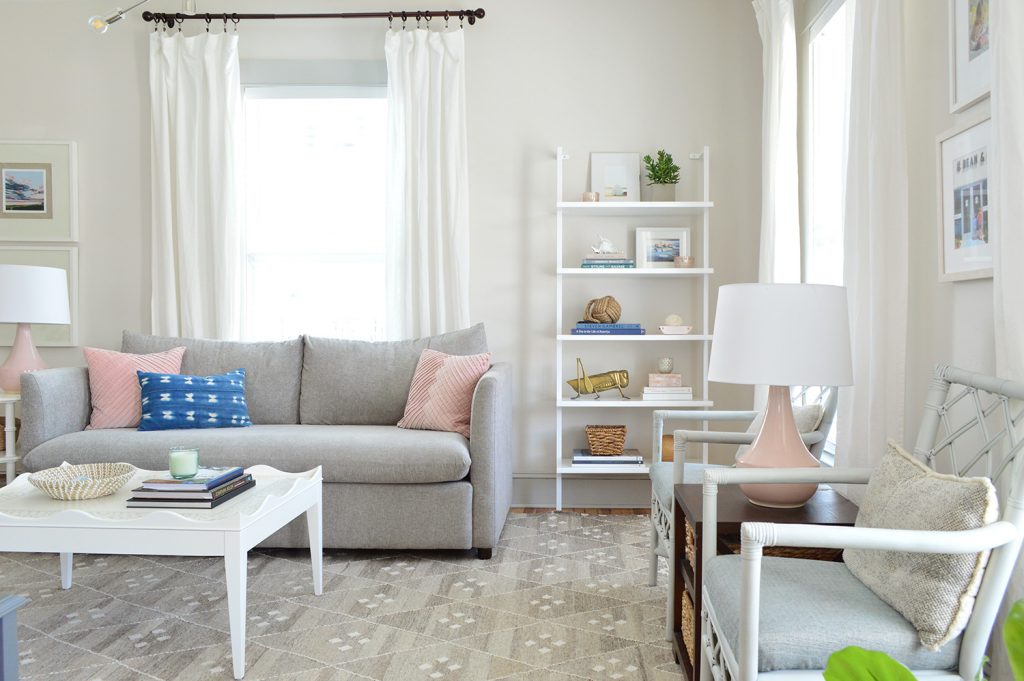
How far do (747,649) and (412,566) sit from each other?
6.71 feet

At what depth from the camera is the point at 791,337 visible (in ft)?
6.21

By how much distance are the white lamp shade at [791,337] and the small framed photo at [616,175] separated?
238cm

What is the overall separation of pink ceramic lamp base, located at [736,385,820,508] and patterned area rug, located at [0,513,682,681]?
596mm

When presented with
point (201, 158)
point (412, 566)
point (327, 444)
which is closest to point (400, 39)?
point (201, 158)

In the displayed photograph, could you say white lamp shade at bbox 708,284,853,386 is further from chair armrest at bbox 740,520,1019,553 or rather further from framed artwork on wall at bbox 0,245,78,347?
framed artwork on wall at bbox 0,245,78,347

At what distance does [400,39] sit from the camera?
4188mm

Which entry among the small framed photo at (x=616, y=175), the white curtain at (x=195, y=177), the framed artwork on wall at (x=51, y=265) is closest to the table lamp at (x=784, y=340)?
the small framed photo at (x=616, y=175)

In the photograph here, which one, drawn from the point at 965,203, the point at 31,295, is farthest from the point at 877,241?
the point at 31,295

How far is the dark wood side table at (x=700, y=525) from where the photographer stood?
6.22 feet

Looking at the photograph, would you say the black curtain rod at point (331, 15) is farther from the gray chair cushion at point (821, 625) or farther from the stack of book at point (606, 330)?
the gray chair cushion at point (821, 625)

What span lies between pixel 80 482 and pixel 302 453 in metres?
0.94

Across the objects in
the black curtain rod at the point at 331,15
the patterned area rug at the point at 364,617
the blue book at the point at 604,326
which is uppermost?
the black curtain rod at the point at 331,15

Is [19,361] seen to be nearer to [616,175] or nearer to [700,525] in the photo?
[616,175]

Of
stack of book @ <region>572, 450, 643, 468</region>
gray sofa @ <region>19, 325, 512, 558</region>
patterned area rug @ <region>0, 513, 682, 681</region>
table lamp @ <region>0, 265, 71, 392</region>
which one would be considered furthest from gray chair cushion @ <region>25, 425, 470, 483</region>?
stack of book @ <region>572, 450, 643, 468</region>
